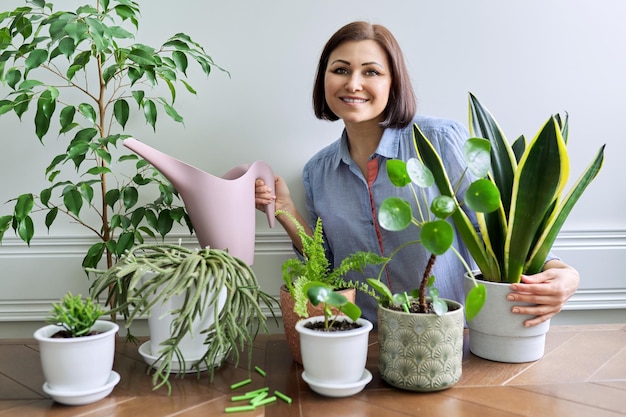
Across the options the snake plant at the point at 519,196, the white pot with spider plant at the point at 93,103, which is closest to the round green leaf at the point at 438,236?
the snake plant at the point at 519,196

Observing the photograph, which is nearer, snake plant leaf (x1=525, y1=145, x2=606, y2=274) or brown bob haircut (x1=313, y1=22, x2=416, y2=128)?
snake plant leaf (x1=525, y1=145, x2=606, y2=274)

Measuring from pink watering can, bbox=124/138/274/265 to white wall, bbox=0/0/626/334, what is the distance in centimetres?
33

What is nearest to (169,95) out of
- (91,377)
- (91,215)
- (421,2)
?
(91,215)

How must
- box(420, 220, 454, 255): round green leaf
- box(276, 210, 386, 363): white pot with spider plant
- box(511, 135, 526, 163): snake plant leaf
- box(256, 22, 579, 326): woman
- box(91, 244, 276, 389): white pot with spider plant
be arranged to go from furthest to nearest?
box(256, 22, 579, 326): woman → box(511, 135, 526, 163): snake plant leaf → box(276, 210, 386, 363): white pot with spider plant → box(91, 244, 276, 389): white pot with spider plant → box(420, 220, 454, 255): round green leaf

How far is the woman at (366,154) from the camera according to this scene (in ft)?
4.17

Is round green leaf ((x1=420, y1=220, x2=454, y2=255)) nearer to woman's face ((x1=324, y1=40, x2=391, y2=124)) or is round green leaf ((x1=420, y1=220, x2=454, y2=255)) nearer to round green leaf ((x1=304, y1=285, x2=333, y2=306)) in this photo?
round green leaf ((x1=304, y1=285, x2=333, y2=306))

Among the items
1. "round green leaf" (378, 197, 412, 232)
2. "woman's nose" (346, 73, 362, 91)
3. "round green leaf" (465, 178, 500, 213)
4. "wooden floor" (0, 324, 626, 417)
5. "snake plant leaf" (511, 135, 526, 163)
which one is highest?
"woman's nose" (346, 73, 362, 91)

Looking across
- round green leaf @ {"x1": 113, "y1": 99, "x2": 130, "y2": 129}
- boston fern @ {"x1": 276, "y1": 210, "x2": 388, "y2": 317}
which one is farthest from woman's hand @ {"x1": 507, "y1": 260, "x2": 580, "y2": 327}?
round green leaf @ {"x1": 113, "y1": 99, "x2": 130, "y2": 129}

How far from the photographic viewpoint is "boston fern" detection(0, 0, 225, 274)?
110 centimetres

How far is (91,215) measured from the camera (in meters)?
1.48

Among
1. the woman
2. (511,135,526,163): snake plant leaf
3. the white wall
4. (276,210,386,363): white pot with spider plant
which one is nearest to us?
(276,210,386,363): white pot with spider plant

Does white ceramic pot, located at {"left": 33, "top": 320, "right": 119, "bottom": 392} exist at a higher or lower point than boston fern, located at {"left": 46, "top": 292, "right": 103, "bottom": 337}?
lower

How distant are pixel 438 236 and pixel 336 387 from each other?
0.28 metres

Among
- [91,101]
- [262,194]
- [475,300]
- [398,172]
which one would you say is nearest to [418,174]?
[398,172]
